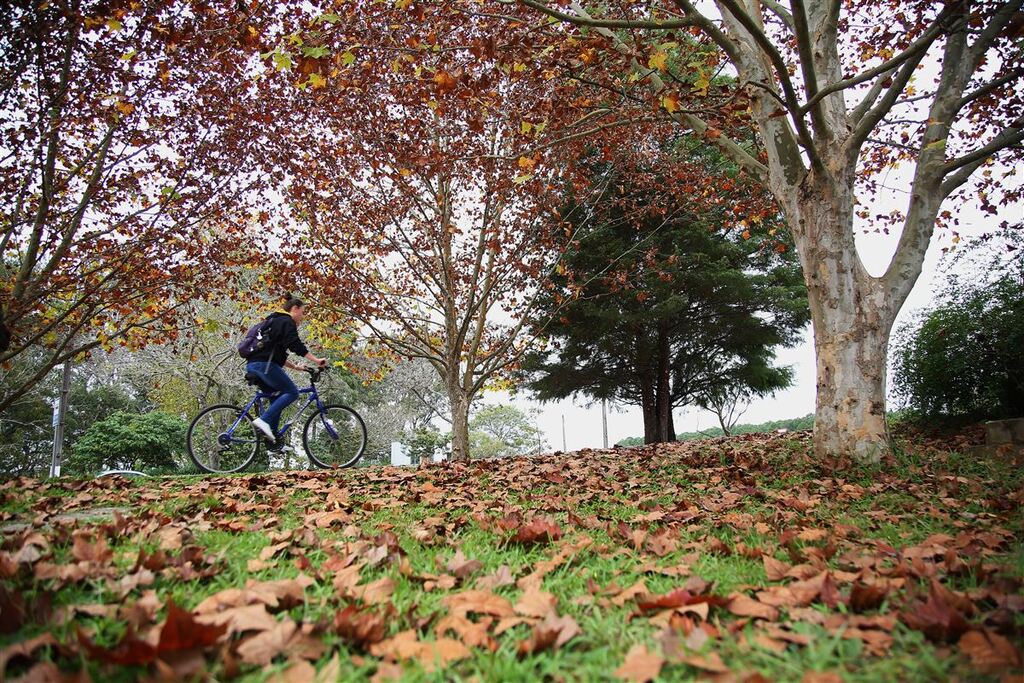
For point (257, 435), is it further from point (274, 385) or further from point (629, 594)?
point (629, 594)

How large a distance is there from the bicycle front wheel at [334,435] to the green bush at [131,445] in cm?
908

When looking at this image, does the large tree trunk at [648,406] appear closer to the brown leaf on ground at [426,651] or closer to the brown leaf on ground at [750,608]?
the brown leaf on ground at [750,608]

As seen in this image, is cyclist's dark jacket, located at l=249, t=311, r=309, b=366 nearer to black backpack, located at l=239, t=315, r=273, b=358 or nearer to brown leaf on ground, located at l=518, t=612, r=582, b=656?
black backpack, located at l=239, t=315, r=273, b=358

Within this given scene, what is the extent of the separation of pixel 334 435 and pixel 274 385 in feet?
4.65

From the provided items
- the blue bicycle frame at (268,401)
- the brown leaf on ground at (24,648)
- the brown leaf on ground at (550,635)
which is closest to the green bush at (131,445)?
the blue bicycle frame at (268,401)

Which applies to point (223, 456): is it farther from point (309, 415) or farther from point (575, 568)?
point (575, 568)

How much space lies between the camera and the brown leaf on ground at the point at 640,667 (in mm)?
1225

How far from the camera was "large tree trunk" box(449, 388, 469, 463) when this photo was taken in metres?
8.62

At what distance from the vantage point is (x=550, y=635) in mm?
1411

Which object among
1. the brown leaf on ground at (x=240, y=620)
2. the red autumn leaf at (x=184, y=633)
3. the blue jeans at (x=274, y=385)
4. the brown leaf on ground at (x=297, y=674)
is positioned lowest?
the brown leaf on ground at (x=297, y=674)

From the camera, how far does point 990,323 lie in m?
9.02

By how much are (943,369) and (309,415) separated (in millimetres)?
10404

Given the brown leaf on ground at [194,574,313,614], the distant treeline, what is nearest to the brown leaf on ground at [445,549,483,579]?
the brown leaf on ground at [194,574,313,614]

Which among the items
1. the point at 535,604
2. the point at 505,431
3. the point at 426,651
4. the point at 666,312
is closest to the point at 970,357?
the point at 666,312
